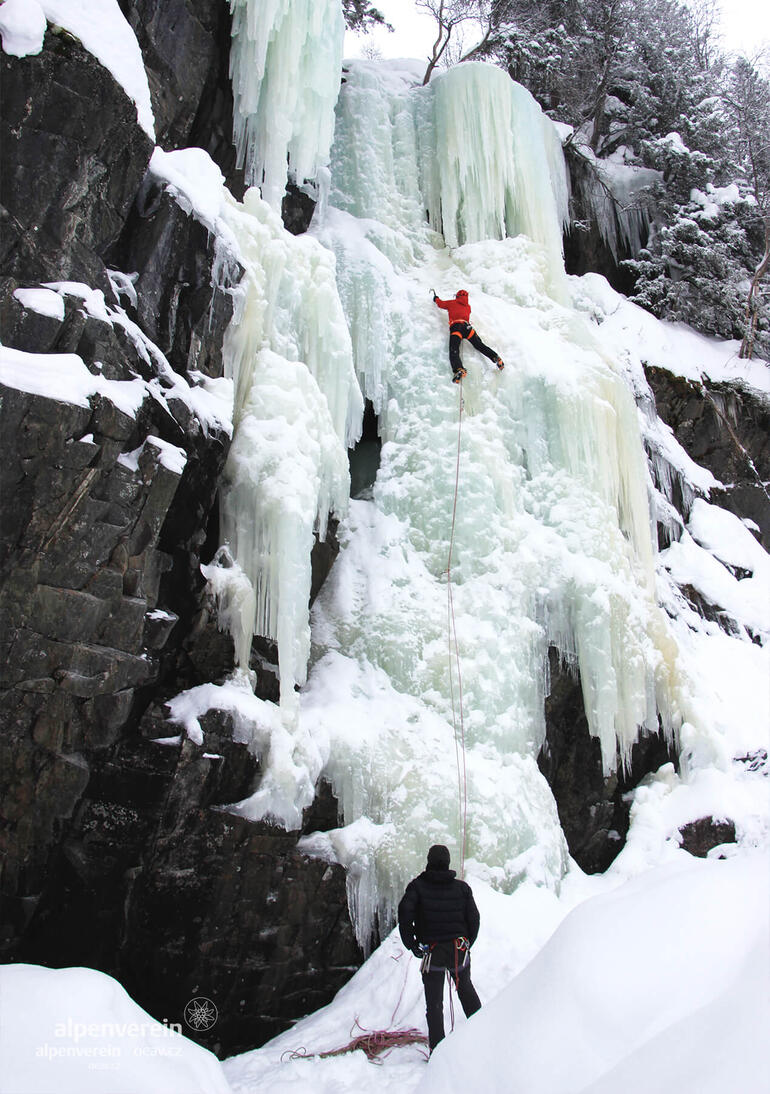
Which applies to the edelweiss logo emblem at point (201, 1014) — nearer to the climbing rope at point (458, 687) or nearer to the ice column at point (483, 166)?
the climbing rope at point (458, 687)

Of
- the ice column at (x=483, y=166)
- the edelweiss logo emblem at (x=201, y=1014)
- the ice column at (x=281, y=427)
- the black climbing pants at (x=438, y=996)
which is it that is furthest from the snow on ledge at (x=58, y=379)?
the ice column at (x=483, y=166)

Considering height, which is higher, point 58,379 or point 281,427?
point 58,379

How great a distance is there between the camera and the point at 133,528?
16.5 ft

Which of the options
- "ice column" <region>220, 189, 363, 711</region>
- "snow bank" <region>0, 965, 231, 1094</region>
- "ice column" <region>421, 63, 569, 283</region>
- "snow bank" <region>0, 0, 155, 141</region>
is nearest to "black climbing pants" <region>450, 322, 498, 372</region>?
"ice column" <region>220, 189, 363, 711</region>

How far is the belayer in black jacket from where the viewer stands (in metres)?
4.36

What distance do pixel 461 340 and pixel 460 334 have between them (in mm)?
64

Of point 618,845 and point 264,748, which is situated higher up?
point 264,748

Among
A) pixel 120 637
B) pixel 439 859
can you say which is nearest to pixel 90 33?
pixel 120 637

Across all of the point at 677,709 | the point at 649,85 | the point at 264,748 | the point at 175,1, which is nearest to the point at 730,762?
the point at 677,709

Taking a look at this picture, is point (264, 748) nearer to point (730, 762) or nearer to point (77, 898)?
point (77, 898)

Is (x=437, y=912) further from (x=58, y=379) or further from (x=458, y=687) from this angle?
(x=58, y=379)

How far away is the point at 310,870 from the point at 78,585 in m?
2.73

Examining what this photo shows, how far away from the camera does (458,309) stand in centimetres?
890

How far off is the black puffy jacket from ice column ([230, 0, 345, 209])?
650cm
